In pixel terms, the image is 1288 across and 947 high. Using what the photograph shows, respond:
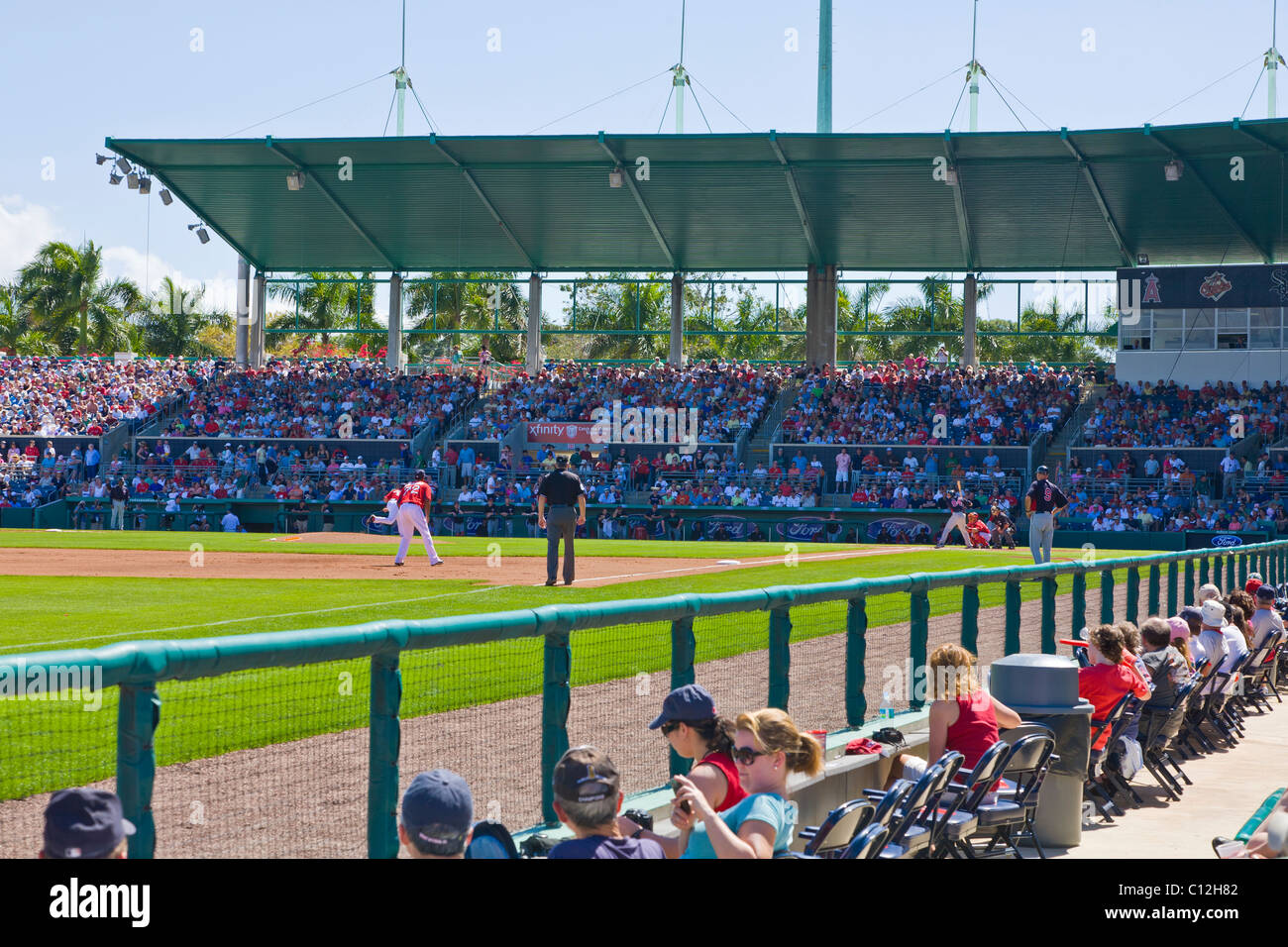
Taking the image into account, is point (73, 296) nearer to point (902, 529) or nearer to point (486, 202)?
point (486, 202)

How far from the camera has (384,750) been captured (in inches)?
176

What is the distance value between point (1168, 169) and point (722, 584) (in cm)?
2819

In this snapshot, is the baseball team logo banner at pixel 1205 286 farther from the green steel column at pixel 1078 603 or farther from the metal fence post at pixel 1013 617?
the metal fence post at pixel 1013 617

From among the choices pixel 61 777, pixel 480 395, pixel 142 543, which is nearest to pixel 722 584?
pixel 61 777

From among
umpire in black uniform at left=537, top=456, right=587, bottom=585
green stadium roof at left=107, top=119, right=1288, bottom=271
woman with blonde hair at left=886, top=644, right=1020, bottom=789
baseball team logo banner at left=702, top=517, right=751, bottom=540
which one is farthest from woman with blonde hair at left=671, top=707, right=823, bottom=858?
green stadium roof at left=107, top=119, right=1288, bottom=271

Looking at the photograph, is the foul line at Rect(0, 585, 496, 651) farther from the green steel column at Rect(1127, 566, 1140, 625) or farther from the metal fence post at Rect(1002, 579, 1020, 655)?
the green steel column at Rect(1127, 566, 1140, 625)

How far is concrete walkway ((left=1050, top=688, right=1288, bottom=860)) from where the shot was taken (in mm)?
8891

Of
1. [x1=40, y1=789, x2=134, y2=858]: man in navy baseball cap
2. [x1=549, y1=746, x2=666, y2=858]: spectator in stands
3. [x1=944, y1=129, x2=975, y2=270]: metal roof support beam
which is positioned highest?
[x1=944, y1=129, x2=975, y2=270]: metal roof support beam

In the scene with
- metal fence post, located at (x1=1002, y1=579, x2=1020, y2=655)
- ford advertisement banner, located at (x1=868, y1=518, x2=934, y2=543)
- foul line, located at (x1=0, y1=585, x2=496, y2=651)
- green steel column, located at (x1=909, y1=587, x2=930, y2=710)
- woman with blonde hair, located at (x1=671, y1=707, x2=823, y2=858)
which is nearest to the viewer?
woman with blonde hair, located at (x1=671, y1=707, x2=823, y2=858)

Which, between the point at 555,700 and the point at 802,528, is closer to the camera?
the point at 555,700

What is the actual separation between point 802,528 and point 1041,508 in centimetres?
1650

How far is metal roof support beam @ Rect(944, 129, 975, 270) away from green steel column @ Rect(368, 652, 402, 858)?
138 ft

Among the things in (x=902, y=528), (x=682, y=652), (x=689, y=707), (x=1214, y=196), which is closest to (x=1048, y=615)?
(x=682, y=652)

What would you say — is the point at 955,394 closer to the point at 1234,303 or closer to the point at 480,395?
the point at 1234,303
